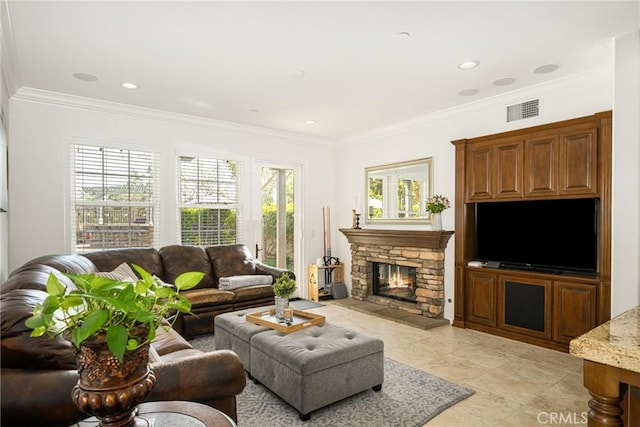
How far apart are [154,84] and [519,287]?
14.9ft

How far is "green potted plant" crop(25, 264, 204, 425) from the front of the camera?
973 millimetres

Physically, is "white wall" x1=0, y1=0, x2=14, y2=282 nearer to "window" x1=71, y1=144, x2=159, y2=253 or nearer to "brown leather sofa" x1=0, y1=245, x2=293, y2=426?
"window" x1=71, y1=144, x2=159, y2=253

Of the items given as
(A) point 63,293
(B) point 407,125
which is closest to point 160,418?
(A) point 63,293

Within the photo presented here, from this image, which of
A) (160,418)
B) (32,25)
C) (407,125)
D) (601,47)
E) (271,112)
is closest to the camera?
(160,418)

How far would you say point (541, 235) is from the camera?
397 centimetres

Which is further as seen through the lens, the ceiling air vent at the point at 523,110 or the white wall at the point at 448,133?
the ceiling air vent at the point at 523,110

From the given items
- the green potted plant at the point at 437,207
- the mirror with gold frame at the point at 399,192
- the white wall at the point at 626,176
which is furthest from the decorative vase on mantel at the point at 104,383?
the mirror with gold frame at the point at 399,192

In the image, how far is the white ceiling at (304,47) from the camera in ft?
8.30

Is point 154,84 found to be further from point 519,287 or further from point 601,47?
point 519,287

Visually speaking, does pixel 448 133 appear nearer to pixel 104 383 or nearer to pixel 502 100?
pixel 502 100

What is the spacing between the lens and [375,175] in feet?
19.8

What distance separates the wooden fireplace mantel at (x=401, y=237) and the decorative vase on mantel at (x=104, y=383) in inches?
166

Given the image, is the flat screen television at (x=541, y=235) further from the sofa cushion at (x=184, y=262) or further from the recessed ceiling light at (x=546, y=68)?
the sofa cushion at (x=184, y=262)

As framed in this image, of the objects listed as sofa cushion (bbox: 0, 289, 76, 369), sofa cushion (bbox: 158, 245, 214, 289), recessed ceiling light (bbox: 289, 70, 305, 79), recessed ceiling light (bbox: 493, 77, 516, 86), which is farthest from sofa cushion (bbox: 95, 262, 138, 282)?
recessed ceiling light (bbox: 493, 77, 516, 86)
